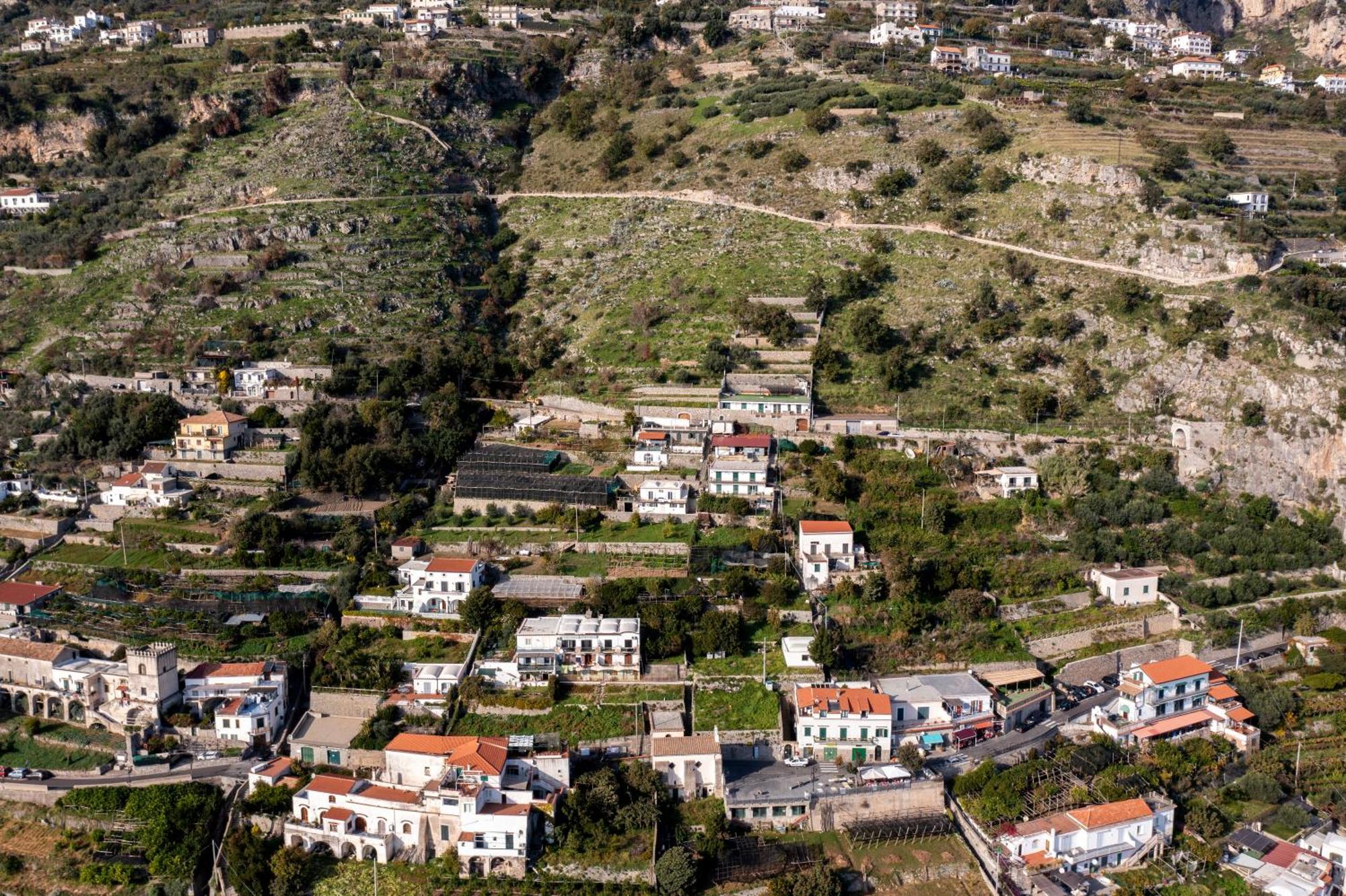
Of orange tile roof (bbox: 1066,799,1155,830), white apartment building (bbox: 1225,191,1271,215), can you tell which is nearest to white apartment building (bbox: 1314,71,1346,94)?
white apartment building (bbox: 1225,191,1271,215)

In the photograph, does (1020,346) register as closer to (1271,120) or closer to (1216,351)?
(1216,351)

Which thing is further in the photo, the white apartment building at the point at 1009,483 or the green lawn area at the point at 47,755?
the white apartment building at the point at 1009,483


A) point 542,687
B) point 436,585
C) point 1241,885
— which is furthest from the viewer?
point 436,585

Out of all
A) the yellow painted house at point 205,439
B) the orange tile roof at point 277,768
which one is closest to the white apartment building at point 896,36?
the yellow painted house at point 205,439

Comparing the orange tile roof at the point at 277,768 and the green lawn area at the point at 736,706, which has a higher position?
the green lawn area at the point at 736,706

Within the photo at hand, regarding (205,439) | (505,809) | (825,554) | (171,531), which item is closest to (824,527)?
(825,554)

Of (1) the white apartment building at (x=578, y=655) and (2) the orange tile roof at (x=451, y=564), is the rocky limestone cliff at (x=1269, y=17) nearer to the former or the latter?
(2) the orange tile roof at (x=451, y=564)

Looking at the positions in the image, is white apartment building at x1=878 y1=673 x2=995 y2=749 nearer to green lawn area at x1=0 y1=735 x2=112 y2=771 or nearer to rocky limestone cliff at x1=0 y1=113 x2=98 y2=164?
green lawn area at x1=0 y1=735 x2=112 y2=771

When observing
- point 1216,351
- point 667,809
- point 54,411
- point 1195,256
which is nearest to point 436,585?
point 667,809
